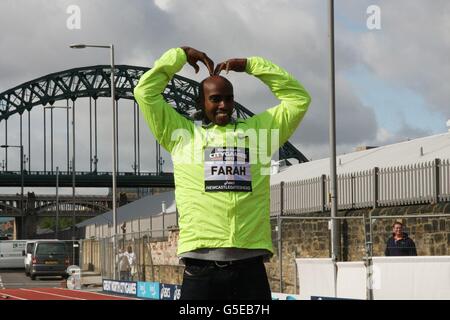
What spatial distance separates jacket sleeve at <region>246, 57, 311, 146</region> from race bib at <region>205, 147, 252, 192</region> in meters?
0.28

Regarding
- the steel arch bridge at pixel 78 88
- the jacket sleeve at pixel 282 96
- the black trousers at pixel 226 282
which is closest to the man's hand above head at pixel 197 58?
the jacket sleeve at pixel 282 96

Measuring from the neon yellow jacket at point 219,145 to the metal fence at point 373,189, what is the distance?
18446 mm

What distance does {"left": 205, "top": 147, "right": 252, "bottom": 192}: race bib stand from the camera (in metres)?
5.19

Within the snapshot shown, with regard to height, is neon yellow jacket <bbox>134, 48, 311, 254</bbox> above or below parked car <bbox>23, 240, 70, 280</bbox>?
above

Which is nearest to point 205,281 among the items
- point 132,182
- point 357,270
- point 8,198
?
point 357,270

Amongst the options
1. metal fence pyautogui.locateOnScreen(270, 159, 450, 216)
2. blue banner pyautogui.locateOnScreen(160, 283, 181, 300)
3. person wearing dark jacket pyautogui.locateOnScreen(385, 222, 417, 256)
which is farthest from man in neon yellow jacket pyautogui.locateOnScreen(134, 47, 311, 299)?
metal fence pyautogui.locateOnScreen(270, 159, 450, 216)

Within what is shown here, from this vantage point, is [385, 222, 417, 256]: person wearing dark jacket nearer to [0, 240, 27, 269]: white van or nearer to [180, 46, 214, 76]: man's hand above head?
[180, 46, 214, 76]: man's hand above head

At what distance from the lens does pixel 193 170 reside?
5.27m

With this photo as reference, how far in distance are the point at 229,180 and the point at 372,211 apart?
21346mm

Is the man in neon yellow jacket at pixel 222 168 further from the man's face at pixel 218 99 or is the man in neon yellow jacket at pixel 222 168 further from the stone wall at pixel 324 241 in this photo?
the stone wall at pixel 324 241

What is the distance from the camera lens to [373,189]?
1044 inches

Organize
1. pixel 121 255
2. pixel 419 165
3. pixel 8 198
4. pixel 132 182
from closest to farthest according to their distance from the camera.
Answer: pixel 419 165 < pixel 121 255 < pixel 132 182 < pixel 8 198

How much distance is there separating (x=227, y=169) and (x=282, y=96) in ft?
1.89
